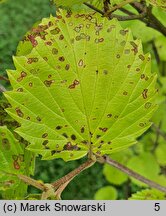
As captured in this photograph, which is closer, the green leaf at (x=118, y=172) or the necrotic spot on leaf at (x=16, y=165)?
the necrotic spot on leaf at (x=16, y=165)

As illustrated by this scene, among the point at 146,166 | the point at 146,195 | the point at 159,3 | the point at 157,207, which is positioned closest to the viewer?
the point at 159,3

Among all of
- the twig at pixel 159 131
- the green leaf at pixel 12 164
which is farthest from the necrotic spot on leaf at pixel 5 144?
the twig at pixel 159 131

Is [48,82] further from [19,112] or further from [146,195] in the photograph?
[146,195]

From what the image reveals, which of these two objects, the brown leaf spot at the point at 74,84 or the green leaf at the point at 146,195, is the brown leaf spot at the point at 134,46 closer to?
the brown leaf spot at the point at 74,84

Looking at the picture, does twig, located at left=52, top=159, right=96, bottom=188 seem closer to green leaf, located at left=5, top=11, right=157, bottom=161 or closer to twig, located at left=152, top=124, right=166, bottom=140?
green leaf, located at left=5, top=11, right=157, bottom=161

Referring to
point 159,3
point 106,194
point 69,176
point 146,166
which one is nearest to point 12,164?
point 69,176
